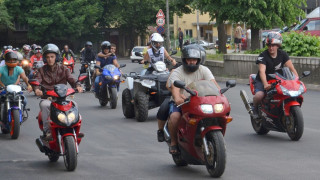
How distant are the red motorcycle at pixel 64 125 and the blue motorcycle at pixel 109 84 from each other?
29.0 feet

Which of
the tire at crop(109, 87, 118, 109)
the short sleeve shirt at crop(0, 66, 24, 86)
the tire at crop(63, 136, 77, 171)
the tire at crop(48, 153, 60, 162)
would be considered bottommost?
the tire at crop(109, 87, 118, 109)

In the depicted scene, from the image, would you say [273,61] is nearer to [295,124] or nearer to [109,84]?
[295,124]

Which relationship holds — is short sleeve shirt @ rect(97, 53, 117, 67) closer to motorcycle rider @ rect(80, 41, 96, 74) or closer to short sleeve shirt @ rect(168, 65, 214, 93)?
motorcycle rider @ rect(80, 41, 96, 74)

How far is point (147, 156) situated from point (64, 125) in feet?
5.56

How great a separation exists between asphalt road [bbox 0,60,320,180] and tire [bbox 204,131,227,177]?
0.91ft

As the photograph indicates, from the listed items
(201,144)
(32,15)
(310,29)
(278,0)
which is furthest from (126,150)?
(32,15)

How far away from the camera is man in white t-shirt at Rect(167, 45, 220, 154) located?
8812 mm

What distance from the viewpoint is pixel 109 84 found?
18719 millimetres

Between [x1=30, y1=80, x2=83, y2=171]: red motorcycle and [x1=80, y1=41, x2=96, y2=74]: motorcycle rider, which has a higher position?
[x1=30, y1=80, x2=83, y2=171]: red motorcycle

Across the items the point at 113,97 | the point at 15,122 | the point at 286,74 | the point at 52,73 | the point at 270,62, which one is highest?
the point at 52,73

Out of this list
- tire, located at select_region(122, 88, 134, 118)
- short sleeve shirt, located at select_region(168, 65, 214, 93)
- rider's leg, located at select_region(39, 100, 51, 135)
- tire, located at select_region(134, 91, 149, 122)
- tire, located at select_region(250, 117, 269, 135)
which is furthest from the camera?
tire, located at select_region(122, 88, 134, 118)

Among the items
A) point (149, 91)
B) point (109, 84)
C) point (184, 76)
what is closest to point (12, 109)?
point (149, 91)

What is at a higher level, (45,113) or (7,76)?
(7,76)

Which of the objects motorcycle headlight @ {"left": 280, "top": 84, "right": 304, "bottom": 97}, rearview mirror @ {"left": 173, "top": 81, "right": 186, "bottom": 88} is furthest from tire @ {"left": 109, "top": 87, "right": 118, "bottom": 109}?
rearview mirror @ {"left": 173, "top": 81, "right": 186, "bottom": 88}
